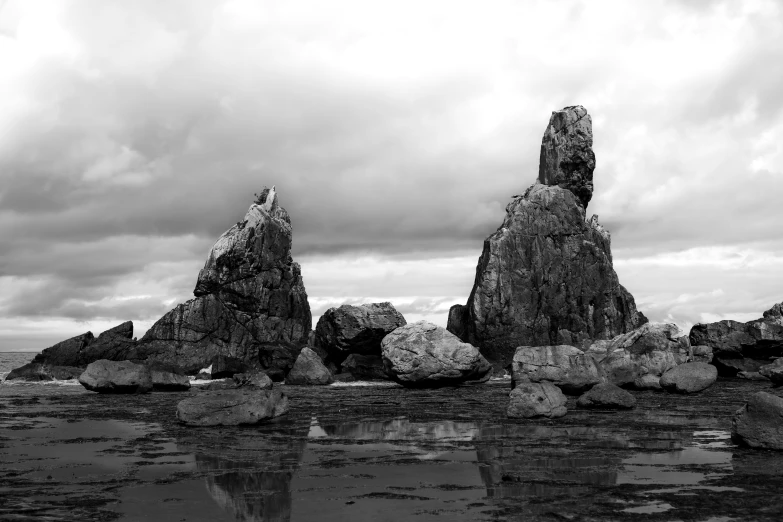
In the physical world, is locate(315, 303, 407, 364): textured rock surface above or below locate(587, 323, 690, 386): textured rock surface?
above

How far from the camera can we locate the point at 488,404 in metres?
29.5

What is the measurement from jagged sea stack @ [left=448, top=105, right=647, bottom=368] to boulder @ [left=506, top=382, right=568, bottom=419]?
47.3 meters

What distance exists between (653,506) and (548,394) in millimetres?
12898

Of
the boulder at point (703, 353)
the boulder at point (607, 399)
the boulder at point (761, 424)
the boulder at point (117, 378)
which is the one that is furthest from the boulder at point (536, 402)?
the boulder at point (703, 353)

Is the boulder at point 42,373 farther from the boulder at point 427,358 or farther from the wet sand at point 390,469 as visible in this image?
the wet sand at point 390,469

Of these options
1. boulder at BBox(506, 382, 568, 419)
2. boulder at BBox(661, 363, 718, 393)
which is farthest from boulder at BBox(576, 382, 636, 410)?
boulder at BBox(661, 363, 718, 393)

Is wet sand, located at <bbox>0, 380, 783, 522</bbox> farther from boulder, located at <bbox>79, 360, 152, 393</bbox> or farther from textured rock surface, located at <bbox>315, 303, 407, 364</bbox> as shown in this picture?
textured rock surface, located at <bbox>315, 303, 407, 364</bbox>

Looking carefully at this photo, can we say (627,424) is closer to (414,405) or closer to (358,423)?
(358,423)

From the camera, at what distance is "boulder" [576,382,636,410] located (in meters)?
26.2

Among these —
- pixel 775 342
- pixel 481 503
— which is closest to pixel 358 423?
pixel 481 503

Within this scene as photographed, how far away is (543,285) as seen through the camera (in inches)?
3027

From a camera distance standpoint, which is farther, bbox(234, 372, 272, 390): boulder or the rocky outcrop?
the rocky outcrop

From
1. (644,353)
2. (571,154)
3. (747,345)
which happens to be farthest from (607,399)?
(571,154)

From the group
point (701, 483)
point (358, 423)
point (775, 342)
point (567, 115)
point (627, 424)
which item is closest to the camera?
point (701, 483)
